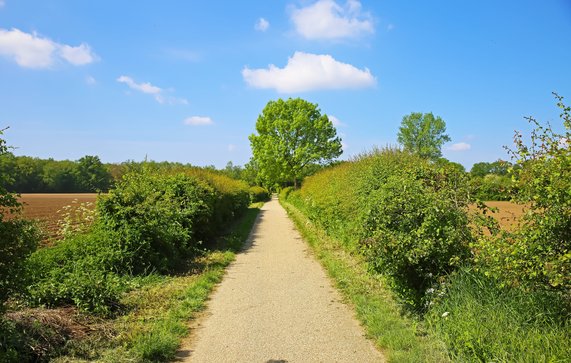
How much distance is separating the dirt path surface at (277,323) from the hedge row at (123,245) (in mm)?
1706

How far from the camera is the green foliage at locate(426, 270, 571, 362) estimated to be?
3.76 m

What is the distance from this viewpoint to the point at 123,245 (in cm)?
893

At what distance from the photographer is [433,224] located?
5797 mm

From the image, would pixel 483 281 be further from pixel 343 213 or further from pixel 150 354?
pixel 343 213

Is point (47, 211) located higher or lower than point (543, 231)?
lower

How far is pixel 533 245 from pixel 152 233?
8.23 m

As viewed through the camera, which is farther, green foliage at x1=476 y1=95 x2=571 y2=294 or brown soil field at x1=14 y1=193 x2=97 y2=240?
brown soil field at x1=14 y1=193 x2=97 y2=240

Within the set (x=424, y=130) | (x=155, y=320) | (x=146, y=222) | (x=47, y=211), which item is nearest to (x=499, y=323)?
(x=155, y=320)

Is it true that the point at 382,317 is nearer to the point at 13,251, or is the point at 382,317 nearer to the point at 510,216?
the point at 510,216

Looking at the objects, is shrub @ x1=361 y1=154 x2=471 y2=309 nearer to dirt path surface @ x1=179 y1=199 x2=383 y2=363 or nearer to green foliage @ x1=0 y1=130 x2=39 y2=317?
dirt path surface @ x1=179 y1=199 x2=383 y2=363

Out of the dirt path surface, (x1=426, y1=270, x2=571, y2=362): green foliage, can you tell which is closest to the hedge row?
the dirt path surface

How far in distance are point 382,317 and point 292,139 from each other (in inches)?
1595

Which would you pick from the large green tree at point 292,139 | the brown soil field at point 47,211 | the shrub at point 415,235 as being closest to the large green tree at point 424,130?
the large green tree at point 292,139

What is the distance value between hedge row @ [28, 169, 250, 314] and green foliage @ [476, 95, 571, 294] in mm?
5538
